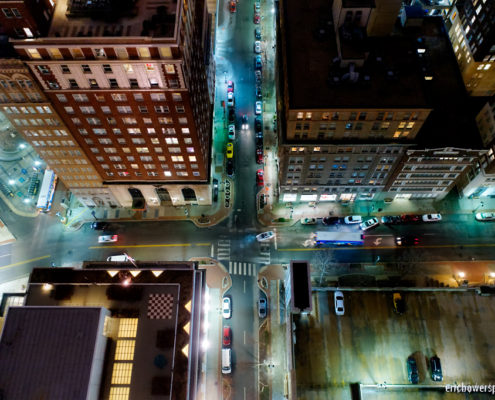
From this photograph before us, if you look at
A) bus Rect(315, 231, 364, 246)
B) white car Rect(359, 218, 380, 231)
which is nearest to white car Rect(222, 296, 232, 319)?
bus Rect(315, 231, 364, 246)

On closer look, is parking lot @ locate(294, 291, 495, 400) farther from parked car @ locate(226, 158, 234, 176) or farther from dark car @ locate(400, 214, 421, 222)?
parked car @ locate(226, 158, 234, 176)

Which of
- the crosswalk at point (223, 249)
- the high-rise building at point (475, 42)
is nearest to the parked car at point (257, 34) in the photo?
the high-rise building at point (475, 42)

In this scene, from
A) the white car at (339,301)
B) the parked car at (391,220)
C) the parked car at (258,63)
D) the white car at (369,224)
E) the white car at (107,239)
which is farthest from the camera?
the parked car at (258,63)

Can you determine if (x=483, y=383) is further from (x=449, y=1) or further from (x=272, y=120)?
(x=449, y=1)

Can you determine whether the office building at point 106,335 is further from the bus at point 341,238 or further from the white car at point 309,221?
the white car at point 309,221

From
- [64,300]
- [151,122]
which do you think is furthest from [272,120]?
[64,300]

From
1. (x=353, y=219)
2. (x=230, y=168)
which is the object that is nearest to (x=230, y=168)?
(x=230, y=168)

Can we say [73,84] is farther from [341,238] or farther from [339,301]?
[341,238]
